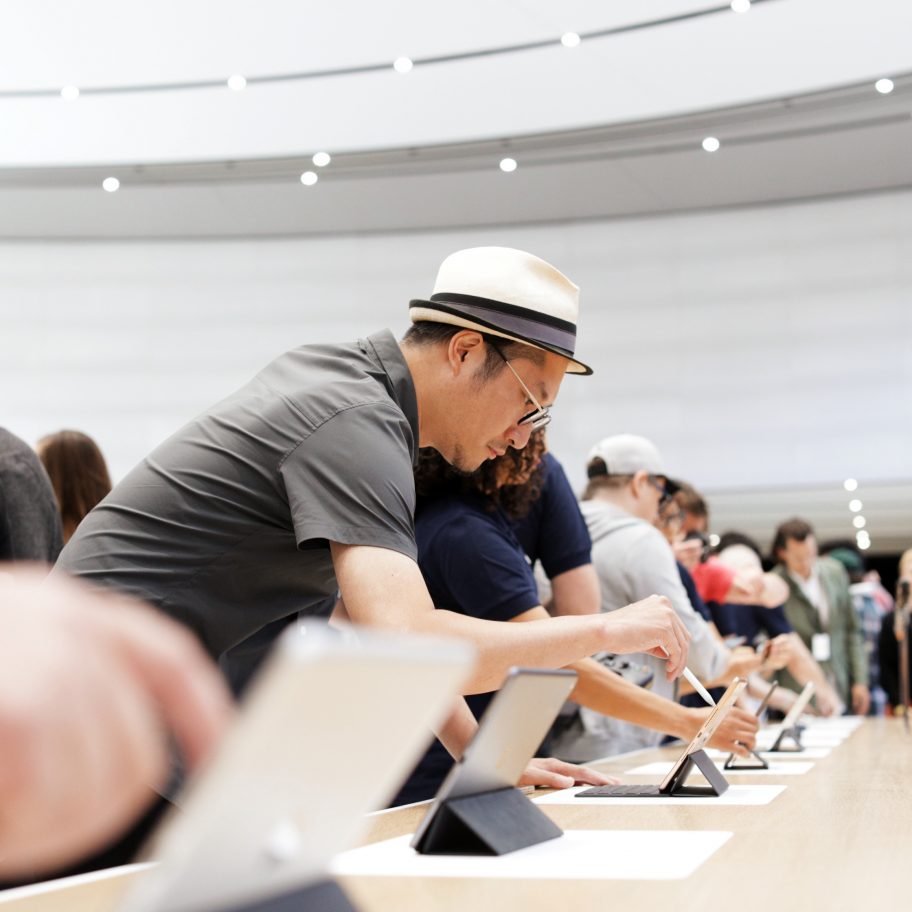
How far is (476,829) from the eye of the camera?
3.08 ft

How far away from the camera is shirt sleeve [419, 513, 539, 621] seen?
2.01 meters

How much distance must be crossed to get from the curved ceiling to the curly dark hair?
5.00m

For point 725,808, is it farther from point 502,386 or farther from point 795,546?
point 795,546

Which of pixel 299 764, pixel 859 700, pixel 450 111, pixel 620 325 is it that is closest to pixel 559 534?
pixel 299 764

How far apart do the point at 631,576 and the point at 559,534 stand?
413mm

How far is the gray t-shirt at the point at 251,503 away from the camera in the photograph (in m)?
1.25

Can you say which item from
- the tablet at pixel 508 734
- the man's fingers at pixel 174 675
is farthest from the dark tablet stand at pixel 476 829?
the man's fingers at pixel 174 675

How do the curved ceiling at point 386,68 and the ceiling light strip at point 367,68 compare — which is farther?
the ceiling light strip at point 367,68

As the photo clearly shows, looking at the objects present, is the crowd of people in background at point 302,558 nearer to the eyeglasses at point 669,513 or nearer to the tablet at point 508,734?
the tablet at point 508,734

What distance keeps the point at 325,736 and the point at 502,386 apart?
1264 mm

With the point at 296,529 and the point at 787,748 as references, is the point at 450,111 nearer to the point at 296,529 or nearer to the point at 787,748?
the point at 787,748

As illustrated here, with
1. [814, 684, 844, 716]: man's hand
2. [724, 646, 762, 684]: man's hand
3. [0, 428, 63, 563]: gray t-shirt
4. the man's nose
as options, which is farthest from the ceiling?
[0, 428, 63, 563]: gray t-shirt

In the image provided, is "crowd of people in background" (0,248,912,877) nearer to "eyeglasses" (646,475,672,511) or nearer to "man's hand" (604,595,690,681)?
"man's hand" (604,595,690,681)

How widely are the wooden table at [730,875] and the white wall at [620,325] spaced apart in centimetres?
643
